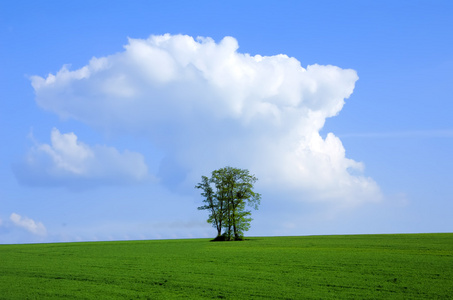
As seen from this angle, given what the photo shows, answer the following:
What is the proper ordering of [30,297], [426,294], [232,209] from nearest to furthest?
1. [426,294]
2. [30,297]
3. [232,209]

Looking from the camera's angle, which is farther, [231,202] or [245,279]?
[231,202]

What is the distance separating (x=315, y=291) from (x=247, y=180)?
5152 cm

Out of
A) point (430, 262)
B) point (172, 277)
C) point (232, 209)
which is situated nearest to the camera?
point (172, 277)

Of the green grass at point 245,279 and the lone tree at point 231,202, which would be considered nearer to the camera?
the green grass at point 245,279

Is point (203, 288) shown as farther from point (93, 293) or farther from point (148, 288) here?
point (93, 293)

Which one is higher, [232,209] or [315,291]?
[232,209]

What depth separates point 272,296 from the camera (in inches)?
738

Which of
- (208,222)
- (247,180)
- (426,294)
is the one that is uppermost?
(247,180)

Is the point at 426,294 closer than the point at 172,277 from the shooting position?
Yes

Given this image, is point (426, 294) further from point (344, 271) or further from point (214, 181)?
point (214, 181)

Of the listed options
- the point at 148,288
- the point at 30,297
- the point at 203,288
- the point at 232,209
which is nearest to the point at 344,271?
the point at 203,288

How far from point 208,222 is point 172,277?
47.0 metres

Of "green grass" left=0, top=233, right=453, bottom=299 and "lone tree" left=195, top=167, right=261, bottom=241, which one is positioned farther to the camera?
"lone tree" left=195, top=167, right=261, bottom=241

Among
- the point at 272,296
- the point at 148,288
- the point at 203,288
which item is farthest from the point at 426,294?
the point at 148,288
